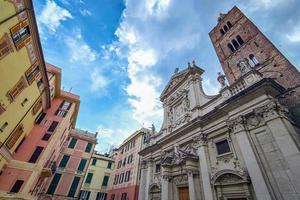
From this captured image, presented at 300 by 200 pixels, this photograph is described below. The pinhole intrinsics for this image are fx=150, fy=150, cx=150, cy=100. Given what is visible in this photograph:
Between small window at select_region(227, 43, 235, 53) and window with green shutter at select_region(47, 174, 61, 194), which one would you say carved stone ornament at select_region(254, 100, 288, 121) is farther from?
window with green shutter at select_region(47, 174, 61, 194)

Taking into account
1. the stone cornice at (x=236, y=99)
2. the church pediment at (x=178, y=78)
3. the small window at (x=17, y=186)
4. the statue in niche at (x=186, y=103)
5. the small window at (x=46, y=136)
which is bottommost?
the small window at (x=17, y=186)

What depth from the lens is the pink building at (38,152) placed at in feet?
46.9

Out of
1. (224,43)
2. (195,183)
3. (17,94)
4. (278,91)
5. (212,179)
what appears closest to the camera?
(278,91)

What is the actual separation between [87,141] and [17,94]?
17993 millimetres

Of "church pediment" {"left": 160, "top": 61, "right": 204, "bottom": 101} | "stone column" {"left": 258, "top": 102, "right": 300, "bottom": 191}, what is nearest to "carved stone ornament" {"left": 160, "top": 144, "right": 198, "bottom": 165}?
"stone column" {"left": 258, "top": 102, "right": 300, "bottom": 191}

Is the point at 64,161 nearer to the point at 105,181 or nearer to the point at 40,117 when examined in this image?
the point at 40,117

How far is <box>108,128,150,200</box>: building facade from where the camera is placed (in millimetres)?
21469

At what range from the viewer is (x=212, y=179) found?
920 centimetres

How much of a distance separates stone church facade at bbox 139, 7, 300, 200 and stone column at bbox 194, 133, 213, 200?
0.05 metres

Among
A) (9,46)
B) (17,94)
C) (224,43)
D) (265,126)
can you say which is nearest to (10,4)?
(9,46)

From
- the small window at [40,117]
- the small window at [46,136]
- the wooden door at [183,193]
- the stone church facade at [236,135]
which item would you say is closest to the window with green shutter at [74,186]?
the small window at [46,136]

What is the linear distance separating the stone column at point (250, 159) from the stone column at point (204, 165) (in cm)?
230

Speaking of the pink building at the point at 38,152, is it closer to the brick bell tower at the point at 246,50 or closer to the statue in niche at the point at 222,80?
the statue in niche at the point at 222,80

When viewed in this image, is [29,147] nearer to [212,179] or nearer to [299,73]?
[212,179]
